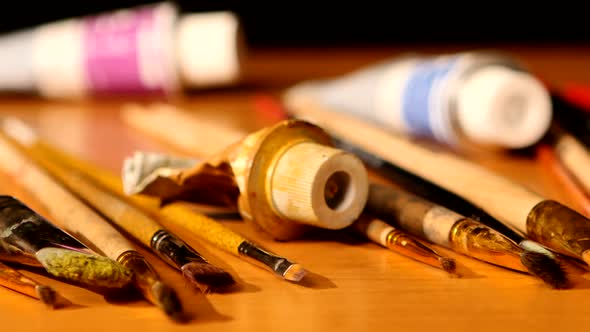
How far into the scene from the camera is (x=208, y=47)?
0.97 m

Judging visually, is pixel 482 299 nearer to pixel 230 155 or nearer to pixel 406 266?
pixel 406 266

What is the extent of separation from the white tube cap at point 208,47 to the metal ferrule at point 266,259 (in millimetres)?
509

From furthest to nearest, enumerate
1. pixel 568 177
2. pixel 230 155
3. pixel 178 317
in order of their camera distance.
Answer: pixel 568 177 → pixel 230 155 → pixel 178 317

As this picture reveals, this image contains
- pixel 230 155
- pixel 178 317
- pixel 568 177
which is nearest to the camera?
pixel 178 317

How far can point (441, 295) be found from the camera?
0.44 metres

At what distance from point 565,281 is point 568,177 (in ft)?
0.68

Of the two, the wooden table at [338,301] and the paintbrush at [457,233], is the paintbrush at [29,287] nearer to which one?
the wooden table at [338,301]

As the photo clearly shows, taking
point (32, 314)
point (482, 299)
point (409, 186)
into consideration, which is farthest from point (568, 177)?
point (32, 314)

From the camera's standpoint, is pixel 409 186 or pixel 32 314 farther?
pixel 409 186

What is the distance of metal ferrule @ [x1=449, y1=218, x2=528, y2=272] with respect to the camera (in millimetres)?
451

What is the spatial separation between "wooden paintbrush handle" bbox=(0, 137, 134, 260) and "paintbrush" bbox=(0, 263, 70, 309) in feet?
0.11

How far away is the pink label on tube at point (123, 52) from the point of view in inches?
38.2

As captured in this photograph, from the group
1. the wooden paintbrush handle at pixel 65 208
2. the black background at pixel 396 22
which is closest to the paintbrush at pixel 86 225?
the wooden paintbrush handle at pixel 65 208

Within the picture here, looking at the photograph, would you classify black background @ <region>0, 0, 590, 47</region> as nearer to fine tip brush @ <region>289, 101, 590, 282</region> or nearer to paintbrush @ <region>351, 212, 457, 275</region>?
fine tip brush @ <region>289, 101, 590, 282</region>
